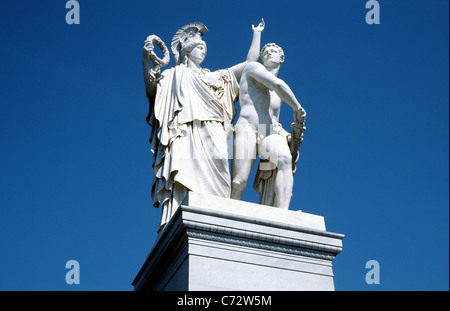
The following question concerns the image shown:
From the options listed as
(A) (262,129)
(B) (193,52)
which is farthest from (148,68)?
(A) (262,129)

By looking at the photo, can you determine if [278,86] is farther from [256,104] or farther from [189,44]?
[189,44]

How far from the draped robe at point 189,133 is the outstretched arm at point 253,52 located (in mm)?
113

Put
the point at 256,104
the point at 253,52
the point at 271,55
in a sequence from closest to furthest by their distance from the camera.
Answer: the point at 256,104 → the point at 271,55 → the point at 253,52

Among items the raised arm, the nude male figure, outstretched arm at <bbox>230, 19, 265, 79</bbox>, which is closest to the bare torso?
the nude male figure

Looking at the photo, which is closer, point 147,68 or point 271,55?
point 147,68

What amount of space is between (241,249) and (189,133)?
236 cm

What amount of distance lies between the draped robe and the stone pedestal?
0.97m

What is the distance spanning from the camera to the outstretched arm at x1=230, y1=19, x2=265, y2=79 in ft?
34.3

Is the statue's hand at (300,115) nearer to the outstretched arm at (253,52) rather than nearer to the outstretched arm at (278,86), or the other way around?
the outstretched arm at (278,86)

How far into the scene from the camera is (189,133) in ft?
31.6

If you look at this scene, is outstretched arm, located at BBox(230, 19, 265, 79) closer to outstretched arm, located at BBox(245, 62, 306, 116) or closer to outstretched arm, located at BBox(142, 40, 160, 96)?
outstretched arm, located at BBox(245, 62, 306, 116)

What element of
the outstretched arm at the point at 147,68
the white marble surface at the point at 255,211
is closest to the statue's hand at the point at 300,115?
the white marble surface at the point at 255,211
